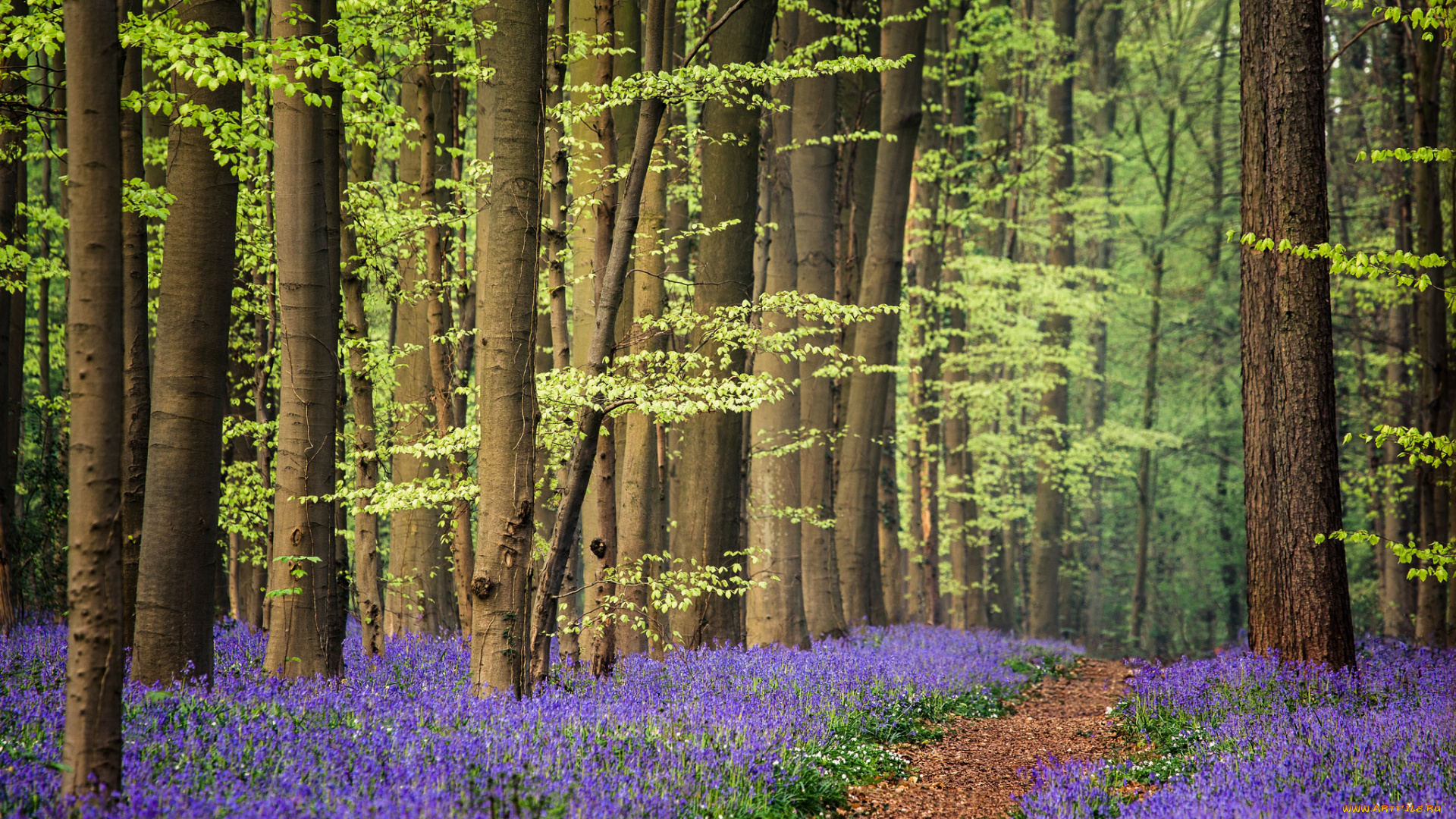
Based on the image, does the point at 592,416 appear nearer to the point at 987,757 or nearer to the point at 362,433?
the point at 362,433

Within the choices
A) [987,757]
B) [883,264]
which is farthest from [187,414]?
[883,264]

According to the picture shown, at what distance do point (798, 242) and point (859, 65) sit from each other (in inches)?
205

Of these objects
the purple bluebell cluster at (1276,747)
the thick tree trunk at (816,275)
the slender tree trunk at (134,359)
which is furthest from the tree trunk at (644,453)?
the purple bluebell cluster at (1276,747)

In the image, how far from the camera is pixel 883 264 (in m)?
15.1

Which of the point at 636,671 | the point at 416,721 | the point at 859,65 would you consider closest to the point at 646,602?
the point at 636,671

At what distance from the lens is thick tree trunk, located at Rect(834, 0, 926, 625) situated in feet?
49.4

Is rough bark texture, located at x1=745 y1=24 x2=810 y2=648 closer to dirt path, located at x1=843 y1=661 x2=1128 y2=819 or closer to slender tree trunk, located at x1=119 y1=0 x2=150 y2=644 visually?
dirt path, located at x1=843 y1=661 x2=1128 y2=819

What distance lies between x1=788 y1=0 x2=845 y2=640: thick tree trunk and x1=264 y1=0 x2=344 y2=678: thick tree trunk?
674 cm

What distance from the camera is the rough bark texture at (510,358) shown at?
7336 mm

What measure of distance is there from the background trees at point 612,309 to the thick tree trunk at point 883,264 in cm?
7

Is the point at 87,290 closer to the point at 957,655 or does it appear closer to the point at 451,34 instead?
the point at 451,34

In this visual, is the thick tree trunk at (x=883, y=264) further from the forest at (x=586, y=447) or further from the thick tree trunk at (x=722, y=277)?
the thick tree trunk at (x=722, y=277)

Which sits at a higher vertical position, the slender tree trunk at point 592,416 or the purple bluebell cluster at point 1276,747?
the slender tree trunk at point 592,416

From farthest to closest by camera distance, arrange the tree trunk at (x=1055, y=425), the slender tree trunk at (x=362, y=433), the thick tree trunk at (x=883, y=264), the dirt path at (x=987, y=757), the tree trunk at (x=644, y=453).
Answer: the tree trunk at (x=1055, y=425)
the thick tree trunk at (x=883, y=264)
the tree trunk at (x=644, y=453)
the slender tree trunk at (x=362, y=433)
the dirt path at (x=987, y=757)
